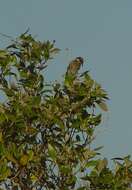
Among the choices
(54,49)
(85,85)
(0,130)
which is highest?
(54,49)

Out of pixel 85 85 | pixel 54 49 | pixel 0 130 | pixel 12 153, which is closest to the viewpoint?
pixel 12 153

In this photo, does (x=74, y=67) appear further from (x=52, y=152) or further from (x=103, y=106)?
(x=52, y=152)

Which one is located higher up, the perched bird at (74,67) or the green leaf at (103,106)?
the perched bird at (74,67)

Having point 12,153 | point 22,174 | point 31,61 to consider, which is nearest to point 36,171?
point 22,174

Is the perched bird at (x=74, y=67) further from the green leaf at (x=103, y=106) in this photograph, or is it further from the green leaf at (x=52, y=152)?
the green leaf at (x=52, y=152)

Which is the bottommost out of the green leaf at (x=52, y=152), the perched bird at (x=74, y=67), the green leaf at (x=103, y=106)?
the green leaf at (x=52, y=152)

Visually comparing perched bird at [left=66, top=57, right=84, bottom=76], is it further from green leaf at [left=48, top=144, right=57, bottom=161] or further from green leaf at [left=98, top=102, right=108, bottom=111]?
green leaf at [left=48, top=144, right=57, bottom=161]

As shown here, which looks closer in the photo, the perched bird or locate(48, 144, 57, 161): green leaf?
locate(48, 144, 57, 161): green leaf

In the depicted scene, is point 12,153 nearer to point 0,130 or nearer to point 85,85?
point 0,130

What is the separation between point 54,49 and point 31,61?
422 mm

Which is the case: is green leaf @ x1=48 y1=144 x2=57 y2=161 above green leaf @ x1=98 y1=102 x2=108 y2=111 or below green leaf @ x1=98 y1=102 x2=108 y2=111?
below

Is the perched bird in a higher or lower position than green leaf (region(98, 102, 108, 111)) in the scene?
higher

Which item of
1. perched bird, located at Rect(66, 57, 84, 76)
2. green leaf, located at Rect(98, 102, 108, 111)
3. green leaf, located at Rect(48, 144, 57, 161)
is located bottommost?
green leaf, located at Rect(48, 144, 57, 161)

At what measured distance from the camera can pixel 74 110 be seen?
21.8 ft
